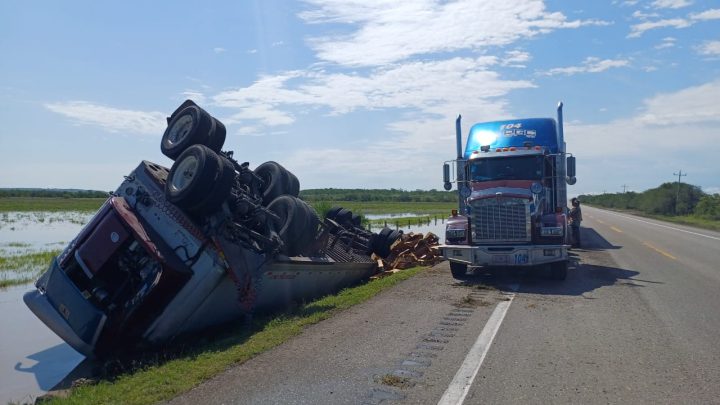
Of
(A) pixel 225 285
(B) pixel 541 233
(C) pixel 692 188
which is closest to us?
(A) pixel 225 285

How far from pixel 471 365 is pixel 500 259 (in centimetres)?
602

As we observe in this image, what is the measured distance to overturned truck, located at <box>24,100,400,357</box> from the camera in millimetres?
8125

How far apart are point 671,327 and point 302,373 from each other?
5.07m

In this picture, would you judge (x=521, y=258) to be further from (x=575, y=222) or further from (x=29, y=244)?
(x=29, y=244)

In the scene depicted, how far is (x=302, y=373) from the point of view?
5941mm

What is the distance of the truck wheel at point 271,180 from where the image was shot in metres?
12.0

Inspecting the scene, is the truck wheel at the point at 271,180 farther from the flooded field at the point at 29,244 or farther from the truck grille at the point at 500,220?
the flooded field at the point at 29,244

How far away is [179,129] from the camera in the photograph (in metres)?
10.1

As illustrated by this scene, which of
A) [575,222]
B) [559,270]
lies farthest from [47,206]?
[559,270]

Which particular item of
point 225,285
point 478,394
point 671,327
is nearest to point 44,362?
point 225,285

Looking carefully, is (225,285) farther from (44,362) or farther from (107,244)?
(44,362)

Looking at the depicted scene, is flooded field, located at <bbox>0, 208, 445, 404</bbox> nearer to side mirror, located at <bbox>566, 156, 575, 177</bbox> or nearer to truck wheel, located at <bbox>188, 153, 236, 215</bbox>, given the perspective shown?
truck wheel, located at <bbox>188, 153, 236, 215</bbox>

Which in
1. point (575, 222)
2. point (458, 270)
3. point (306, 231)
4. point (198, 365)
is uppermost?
point (306, 231)

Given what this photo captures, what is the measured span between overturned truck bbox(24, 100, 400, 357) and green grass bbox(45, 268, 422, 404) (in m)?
0.67
